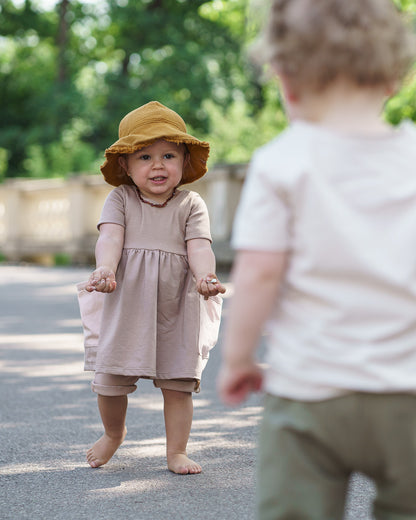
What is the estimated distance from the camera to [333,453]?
1.74m

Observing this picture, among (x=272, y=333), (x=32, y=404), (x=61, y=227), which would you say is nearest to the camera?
(x=272, y=333)

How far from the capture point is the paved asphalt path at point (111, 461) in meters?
3.10

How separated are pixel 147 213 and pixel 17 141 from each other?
30185mm

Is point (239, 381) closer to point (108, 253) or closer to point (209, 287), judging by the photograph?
point (209, 287)

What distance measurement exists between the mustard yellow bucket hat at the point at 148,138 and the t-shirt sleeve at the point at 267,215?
1.69m

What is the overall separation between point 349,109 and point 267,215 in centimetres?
27

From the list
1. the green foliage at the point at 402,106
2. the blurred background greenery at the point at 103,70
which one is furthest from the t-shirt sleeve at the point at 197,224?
the blurred background greenery at the point at 103,70

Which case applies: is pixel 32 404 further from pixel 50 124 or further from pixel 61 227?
pixel 50 124

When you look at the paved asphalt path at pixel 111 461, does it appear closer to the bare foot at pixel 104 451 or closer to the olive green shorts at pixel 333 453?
the bare foot at pixel 104 451

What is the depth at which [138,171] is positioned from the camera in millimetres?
3471

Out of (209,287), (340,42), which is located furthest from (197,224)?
(340,42)

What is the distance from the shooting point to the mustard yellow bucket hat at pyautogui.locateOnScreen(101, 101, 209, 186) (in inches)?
134

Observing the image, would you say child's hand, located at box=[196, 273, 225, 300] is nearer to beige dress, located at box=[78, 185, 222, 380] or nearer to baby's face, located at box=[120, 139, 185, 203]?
beige dress, located at box=[78, 185, 222, 380]

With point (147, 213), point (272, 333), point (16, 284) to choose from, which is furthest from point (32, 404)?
point (16, 284)
